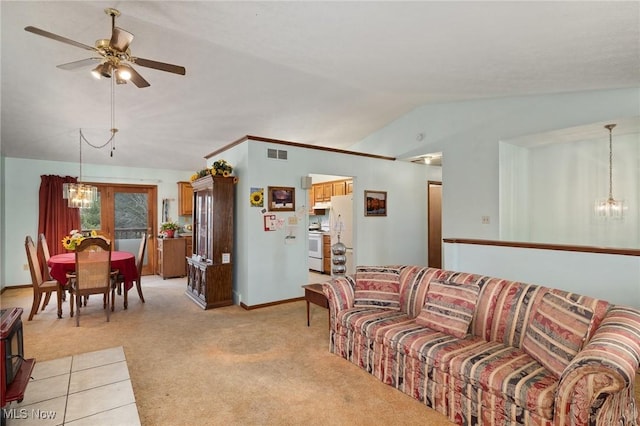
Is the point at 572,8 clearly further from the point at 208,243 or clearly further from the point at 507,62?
the point at 208,243

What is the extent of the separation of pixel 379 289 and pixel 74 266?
3.98m

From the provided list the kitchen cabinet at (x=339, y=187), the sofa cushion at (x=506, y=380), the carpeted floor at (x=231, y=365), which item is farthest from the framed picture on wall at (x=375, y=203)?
the sofa cushion at (x=506, y=380)

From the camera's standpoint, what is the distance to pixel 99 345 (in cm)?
329

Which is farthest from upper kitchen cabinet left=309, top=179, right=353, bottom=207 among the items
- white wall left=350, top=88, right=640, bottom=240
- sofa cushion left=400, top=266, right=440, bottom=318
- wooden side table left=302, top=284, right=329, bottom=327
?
sofa cushion left=400, top=266, right=440, bottom=318

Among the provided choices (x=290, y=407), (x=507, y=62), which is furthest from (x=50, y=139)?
(x=507, y=62)

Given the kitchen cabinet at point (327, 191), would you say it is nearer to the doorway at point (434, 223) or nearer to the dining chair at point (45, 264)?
the doorway at point (434, 223)

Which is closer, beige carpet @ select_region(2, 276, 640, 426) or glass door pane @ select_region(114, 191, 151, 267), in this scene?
beige carpet @ select_region(2, 276, 640, 426)

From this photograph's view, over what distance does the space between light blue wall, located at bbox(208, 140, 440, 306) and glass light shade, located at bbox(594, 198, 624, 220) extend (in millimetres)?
2903

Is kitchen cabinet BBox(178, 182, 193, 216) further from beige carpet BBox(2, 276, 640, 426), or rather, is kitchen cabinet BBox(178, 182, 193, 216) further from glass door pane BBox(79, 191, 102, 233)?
beige carpet BBox(2, 276, 640, 426)

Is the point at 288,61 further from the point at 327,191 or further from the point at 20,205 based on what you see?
the point at 20,205

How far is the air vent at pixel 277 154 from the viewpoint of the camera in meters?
4.69

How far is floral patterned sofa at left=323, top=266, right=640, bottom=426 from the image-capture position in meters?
1.57

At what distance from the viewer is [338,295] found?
3.08m

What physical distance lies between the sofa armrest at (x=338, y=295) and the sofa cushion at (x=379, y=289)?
0.05m
